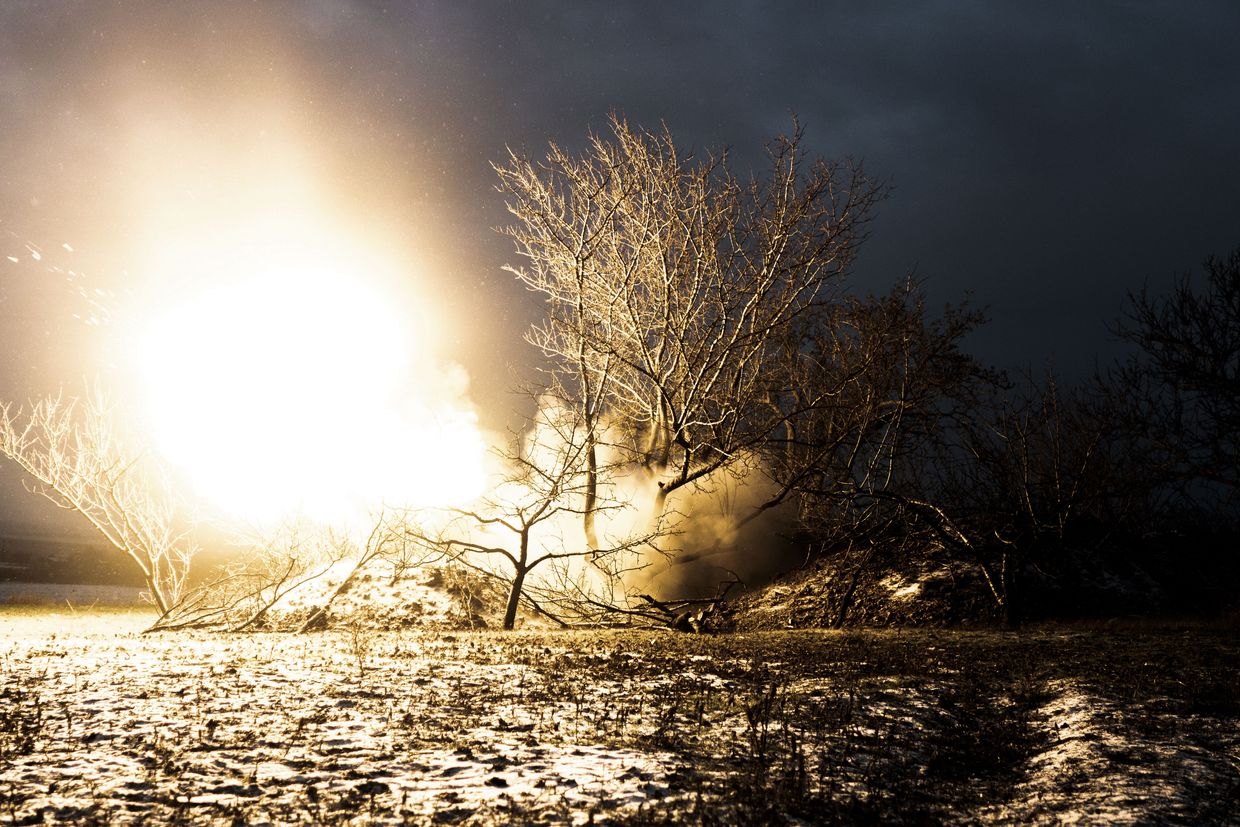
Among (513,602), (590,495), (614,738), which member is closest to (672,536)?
(590,495)

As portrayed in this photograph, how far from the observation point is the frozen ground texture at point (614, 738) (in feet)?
14.9

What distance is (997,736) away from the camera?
6426 mm

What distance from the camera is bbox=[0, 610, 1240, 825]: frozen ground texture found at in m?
Result: 4.55

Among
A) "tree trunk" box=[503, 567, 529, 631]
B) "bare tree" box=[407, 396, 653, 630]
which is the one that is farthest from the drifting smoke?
"tree trunk" box=[503, 567, 529, 631]

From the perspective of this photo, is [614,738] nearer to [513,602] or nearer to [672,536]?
[513,602]

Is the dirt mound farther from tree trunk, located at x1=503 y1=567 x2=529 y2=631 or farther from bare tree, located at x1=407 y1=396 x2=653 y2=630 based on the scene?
tree trunk, located at x1=503 y1=567 x2=529 y2=631

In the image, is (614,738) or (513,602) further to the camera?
(513,602)

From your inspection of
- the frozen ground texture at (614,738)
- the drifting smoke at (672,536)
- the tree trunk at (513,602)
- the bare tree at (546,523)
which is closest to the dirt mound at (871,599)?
the drifting smoke at (672,536)

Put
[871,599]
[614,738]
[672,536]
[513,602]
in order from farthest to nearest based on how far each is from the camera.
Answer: [672,536] → [871,599] → [513,602] → [614,738]

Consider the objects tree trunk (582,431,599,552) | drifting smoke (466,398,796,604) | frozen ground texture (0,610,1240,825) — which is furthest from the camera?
drifting smoke (466,398,796,604)

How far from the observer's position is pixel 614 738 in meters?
6.07

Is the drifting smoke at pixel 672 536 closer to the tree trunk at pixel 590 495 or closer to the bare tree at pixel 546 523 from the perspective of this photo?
the bare tree at pixel 546 523

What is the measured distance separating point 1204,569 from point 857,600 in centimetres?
1046

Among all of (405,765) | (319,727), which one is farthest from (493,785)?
(319,727)
